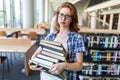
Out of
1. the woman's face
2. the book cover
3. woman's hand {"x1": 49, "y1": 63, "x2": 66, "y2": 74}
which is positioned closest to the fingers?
woman's hand {"x1": 49, "y1": 63, "x2": 66, "y2": 74}

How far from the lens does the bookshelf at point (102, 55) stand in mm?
3027

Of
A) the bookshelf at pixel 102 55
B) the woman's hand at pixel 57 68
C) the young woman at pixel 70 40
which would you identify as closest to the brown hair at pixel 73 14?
the young woman at pixel 70 40

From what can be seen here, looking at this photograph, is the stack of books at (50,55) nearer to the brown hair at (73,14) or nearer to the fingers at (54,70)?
the fingers at (54,70)

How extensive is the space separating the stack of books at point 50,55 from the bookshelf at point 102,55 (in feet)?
6.02

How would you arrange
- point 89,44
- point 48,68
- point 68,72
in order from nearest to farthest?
point 48,68, point 68,72, point 89,44

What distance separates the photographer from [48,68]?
1.16 metres

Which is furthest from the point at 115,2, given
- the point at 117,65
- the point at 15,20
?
the point at 117,65

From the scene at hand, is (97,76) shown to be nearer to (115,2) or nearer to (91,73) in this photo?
(91,73)

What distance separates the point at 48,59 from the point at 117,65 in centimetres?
216

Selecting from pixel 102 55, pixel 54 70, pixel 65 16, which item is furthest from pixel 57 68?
pixel 102 55

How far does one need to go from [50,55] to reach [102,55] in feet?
6.68

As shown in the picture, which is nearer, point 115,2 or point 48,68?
point 48,68

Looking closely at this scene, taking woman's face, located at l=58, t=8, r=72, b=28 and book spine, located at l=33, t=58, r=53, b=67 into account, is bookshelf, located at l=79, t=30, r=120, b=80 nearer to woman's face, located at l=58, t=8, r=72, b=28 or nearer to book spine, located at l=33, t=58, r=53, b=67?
woman's face, located at l=58, t=8, r=72, b=28

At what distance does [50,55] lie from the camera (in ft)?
3.91
